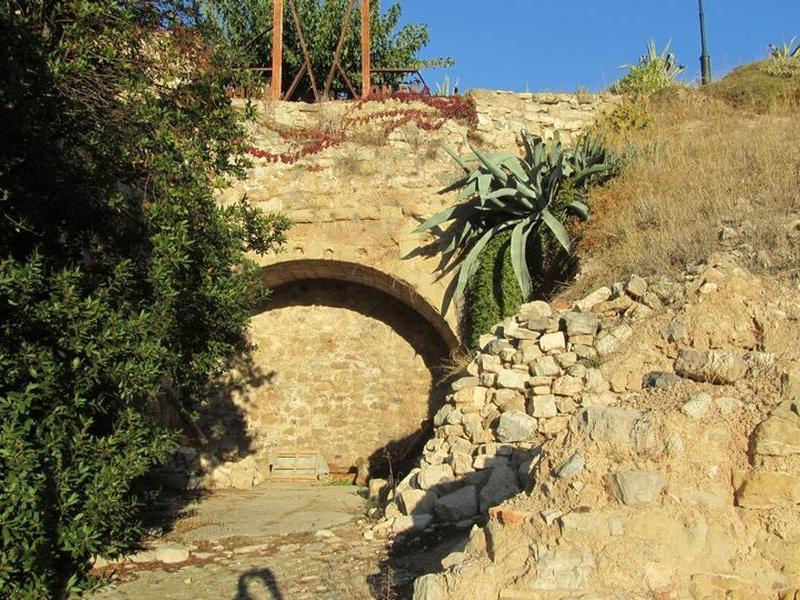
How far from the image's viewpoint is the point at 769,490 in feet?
10.9

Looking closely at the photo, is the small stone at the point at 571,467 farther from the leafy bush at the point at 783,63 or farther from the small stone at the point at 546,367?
the leafy bush at the point at 783,63

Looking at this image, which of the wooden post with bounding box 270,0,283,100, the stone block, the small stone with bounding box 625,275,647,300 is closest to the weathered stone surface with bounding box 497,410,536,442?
the small stone with bounding box 625,275,647,300

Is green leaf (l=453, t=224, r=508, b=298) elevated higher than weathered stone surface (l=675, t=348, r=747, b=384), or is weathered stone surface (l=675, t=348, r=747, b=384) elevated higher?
green leaf (l=453, t=224, r=508, b=298)

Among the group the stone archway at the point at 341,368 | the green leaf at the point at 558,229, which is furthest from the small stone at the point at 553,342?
the stone archway at the point at 341,368

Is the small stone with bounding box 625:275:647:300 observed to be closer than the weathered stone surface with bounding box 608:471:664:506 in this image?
No

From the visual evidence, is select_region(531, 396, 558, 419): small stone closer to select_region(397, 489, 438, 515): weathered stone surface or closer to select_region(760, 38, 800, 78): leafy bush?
select_region(397, 489, 438, 515): weathered stone surface

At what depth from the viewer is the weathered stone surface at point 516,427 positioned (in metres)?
6.27

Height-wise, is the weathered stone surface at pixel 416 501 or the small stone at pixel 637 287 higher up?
the small stone at pixel 637 287

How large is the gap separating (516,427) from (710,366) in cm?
177

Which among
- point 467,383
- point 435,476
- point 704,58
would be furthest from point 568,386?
point 704,58

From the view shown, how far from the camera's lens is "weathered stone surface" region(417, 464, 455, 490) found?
6.38 metres

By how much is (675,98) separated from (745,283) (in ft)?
21.5

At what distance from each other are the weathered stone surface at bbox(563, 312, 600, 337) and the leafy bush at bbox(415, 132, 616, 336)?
1.66 m

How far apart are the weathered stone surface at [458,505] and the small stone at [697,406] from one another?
8.11 ft
